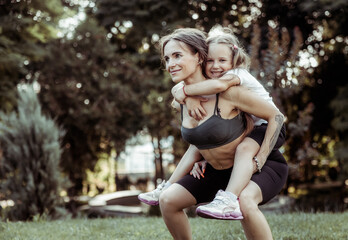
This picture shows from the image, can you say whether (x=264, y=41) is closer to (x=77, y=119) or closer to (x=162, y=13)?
(x=162, y=13)

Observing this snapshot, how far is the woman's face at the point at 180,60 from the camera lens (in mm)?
2885

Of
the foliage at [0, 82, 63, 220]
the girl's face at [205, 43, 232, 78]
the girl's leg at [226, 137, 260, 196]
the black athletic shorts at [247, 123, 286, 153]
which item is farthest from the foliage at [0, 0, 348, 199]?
the girl's leg at [226, 137, 260, 196]

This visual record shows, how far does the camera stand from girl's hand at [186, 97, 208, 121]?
281 centimetres

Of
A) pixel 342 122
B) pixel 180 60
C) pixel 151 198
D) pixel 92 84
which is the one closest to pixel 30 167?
pixel 151 198

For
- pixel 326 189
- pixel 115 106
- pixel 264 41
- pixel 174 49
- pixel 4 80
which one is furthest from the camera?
pixel 326 189

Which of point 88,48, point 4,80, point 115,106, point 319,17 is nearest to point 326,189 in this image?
point 319,17

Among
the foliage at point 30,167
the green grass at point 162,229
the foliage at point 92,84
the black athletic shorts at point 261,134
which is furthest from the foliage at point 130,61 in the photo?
the black athletic shorts at point 261,134

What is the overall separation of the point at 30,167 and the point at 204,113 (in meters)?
5.68

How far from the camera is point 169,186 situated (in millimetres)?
3043

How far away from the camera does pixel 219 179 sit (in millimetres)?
2975

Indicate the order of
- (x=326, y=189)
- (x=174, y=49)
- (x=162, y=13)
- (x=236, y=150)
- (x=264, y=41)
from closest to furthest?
(x=236, y=150) < (x=174, y=49) < (x=264, y=41) < (x=162, y=13) < (x=326, y=189)

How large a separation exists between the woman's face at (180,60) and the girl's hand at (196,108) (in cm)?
19

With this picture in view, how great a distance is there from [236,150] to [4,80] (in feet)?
30.8

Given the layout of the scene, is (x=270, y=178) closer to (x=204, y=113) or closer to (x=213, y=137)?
(x=213, y=137)
